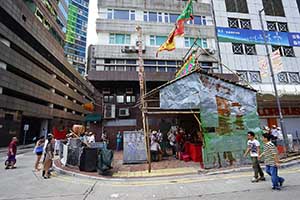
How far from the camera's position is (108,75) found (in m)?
16.4

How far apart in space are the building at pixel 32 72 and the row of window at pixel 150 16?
1393cm

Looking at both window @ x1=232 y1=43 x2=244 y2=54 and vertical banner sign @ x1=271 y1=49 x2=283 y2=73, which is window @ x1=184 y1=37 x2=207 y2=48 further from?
vertical banner sign @ x1=271 y1=49 x2=283 y2=73

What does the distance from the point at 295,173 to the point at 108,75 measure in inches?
562

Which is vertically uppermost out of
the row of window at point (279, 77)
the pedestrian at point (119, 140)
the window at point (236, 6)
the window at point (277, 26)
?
the window at point (236, 6)

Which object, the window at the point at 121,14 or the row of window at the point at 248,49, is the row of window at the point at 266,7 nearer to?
the row of window at the point at 248,49

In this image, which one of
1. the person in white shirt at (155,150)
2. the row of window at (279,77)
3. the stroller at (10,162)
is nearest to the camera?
the stroller at (10,162)

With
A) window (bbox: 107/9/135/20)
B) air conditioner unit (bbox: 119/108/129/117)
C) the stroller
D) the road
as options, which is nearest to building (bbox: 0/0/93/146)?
window (bbox: 107/9/135/20)

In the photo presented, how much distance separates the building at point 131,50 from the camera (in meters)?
17.3

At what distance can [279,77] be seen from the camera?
20.8 m

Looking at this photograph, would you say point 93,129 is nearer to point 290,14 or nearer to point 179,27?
point 179,27

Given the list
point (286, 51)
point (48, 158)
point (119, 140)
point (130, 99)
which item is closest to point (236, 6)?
point (286, 51)

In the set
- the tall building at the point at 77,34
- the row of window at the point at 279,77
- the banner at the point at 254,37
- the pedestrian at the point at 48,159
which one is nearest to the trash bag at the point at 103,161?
the pedestrian at the point at 48,159

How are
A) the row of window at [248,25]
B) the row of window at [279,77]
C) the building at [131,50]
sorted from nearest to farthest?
the building at [131,50], the row of window at [279,77], the row of window at [248,25]

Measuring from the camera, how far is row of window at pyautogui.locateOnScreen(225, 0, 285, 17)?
898 inches
